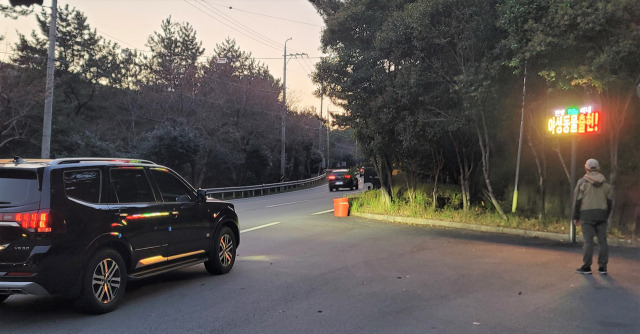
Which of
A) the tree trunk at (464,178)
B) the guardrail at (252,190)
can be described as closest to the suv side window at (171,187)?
the tree trunk at (464,178)

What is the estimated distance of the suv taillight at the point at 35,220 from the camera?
16.1 ft

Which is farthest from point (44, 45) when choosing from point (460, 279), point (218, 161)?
point (460, 279)

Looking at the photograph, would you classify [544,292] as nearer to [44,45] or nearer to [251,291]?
[251,291]

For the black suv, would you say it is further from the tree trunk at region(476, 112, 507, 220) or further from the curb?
the tree trunk at region(476, 112, 507, 220)

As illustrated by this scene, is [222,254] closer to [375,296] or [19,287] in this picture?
[375,296]

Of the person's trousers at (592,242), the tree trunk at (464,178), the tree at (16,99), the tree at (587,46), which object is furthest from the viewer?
the tree at (16,99)

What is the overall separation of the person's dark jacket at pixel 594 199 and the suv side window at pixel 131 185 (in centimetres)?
698

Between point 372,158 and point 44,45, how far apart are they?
30.3 m

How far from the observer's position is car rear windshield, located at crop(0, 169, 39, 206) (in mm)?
5035

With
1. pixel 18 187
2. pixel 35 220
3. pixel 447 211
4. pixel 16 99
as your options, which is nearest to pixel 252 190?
pixel 16 99

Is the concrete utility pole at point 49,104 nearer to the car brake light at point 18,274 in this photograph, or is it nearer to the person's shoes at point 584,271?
the car brake light at point 18,274

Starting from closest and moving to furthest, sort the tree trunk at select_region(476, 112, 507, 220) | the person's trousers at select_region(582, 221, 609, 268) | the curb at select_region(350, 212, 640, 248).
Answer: the person's trousers at select_region(582, 221, 609, 268) < the curb at select_region(350, 212, 640, 248) < the tree trunk at select_region(476, 112, 507, 220)

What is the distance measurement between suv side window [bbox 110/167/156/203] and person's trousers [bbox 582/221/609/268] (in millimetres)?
6955

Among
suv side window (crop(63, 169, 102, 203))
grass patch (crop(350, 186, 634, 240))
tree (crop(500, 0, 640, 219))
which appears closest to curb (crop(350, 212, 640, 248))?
grass patch (crop(350, 186, 634, 240))
